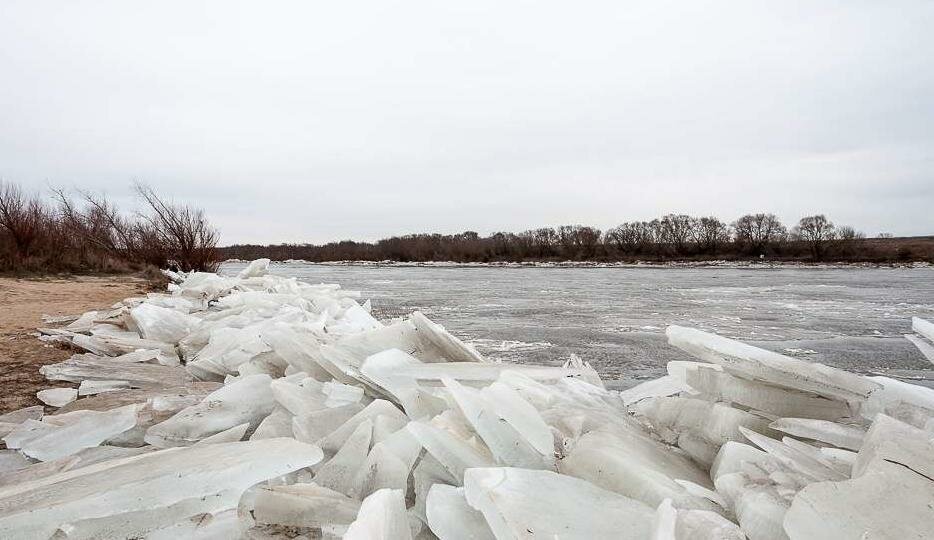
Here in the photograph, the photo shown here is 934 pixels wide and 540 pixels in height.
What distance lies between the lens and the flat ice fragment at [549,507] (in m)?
0.73

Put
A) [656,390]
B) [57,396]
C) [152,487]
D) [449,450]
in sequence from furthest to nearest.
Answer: [57,396], [656,390], [449,450], [152,487]

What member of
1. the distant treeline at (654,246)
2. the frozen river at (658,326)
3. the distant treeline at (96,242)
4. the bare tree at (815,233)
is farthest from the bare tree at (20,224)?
the bare tree at (815,233)

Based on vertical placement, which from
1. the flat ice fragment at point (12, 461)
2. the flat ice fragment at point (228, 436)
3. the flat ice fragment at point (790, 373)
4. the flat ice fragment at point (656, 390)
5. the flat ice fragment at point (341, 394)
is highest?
the flat ice fragment at point (790, 373)

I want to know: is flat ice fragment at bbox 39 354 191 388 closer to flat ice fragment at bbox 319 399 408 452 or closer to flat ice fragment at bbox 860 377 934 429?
flat ice fragment at bbox 319 399 408 452

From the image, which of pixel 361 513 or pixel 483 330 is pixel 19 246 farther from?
pixel 361 513

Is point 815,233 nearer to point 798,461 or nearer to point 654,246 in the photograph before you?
point 654,246

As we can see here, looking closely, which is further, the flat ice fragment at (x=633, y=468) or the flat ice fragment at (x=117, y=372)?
the flat ice fragment at (x=117, y=372)

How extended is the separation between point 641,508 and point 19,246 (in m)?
14.2

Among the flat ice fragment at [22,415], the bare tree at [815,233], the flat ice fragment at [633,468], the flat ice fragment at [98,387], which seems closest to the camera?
the flat ice fragment at [633,468]

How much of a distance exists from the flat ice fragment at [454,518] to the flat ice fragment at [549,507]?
0.04 meters

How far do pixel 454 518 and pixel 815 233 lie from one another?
46189 millimetres

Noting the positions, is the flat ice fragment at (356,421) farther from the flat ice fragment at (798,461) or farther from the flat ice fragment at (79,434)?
the flat ice fragment at (798,461)

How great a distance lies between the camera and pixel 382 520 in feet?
2.57

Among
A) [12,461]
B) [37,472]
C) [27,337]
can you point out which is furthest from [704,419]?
[27,337]
